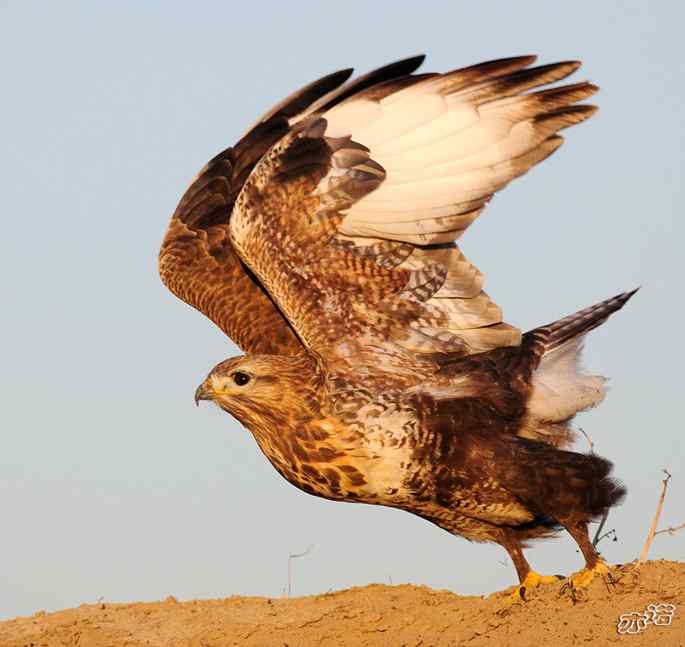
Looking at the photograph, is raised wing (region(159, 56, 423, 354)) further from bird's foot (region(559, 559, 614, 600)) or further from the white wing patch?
bird's foot (region(559, 559, 614, 600))

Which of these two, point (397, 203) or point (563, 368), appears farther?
point (563, 368)

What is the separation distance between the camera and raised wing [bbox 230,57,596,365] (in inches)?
323

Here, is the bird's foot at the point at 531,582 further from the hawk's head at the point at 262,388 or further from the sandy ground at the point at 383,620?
the hawk's head at the point at 262,388

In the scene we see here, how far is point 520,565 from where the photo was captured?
9039 mm

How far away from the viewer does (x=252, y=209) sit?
8680 millimetres

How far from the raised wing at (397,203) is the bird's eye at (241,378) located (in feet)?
1.69

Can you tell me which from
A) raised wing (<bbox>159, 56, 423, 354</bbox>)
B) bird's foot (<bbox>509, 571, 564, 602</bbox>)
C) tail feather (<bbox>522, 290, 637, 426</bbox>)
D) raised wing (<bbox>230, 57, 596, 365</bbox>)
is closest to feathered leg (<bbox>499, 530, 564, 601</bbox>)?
bird's foot (<bbox>509, 571, 564, 602</bbox>)

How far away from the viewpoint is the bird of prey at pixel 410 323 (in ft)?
27.0

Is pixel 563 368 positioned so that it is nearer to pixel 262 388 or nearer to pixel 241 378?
pixel 262 388

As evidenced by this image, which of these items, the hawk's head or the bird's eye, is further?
the bird's eye

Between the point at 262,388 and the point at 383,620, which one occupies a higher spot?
the point at 262,388

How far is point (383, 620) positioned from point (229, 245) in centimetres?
304

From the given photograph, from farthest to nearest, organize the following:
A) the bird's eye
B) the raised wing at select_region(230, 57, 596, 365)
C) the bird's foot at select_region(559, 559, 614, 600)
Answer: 1. the bird's eye
2. the raised wing at select_region(230, 57, 596, 365)
3. the bird's foot at select_region(559, 559, 614, 600)

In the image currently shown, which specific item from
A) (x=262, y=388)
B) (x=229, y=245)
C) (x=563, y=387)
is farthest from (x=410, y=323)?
(x=229, y=245)
